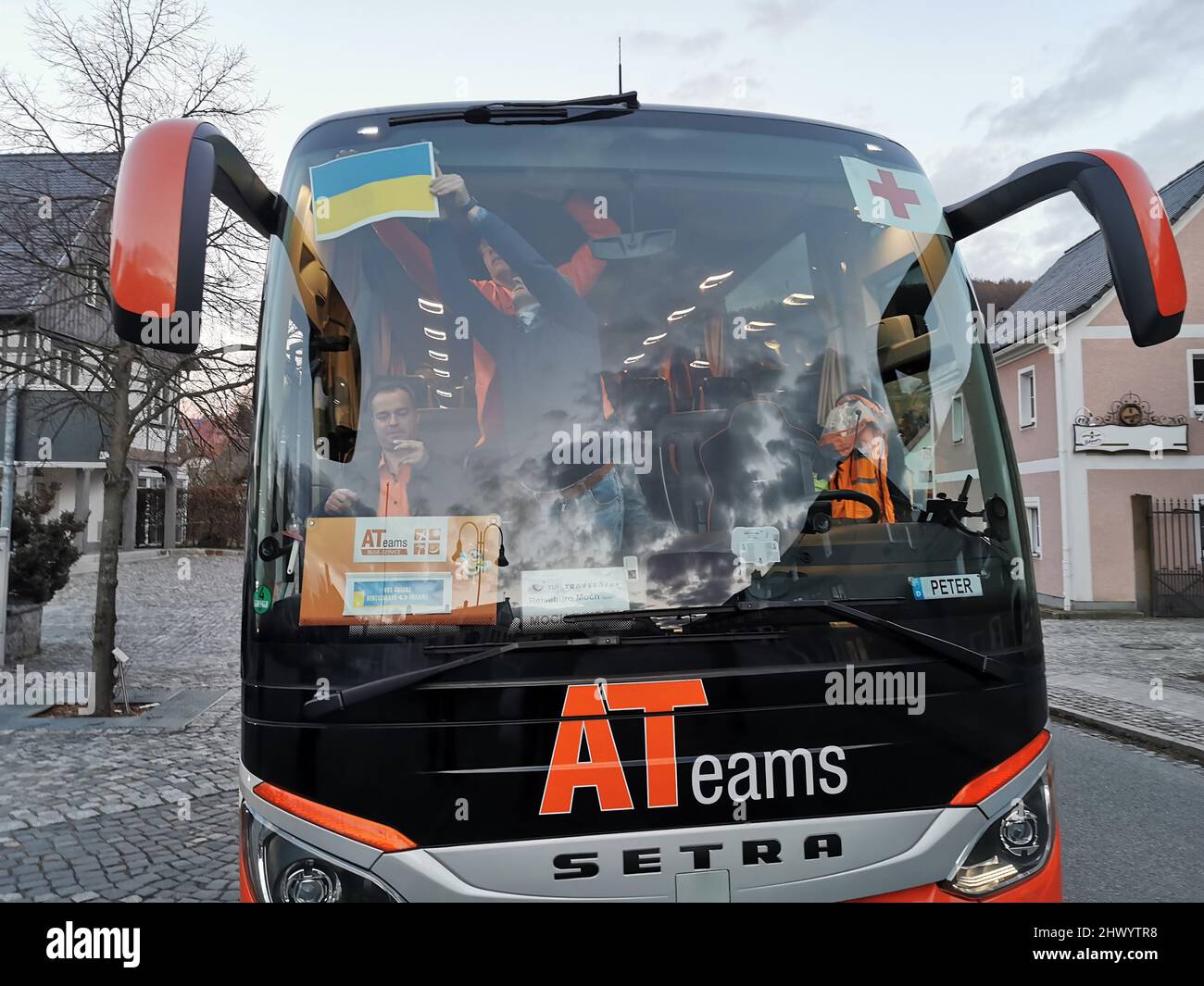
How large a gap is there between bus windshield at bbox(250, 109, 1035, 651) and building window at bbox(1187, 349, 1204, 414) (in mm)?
22586

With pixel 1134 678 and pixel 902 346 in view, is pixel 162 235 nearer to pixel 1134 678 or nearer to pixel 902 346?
pixel 902 346

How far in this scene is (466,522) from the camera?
6.63 ft

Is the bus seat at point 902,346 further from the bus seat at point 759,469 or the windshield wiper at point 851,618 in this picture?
the windshield wiper at point 851,618

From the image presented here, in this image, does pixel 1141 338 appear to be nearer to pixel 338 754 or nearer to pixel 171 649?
pixel 338 754

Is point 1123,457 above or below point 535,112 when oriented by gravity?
above

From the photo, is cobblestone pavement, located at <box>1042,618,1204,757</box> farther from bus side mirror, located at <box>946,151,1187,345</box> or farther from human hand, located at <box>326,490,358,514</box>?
human hand, located at <box>326,490,358,514</box>

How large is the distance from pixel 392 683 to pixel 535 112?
1.61m

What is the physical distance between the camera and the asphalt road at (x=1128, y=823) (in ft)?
14.5

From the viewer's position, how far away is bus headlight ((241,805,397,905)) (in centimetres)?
183

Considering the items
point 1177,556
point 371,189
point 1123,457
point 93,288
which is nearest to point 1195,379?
point 1123,457

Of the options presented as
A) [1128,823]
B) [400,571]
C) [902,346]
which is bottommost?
[1128,823]

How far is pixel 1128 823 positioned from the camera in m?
5.42

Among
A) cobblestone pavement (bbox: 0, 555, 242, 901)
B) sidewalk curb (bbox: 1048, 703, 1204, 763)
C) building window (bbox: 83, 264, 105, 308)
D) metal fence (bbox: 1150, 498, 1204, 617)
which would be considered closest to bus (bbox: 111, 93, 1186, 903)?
cobblestone pavement (bbox: 0, 555, 242, 901)

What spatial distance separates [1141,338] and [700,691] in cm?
162
